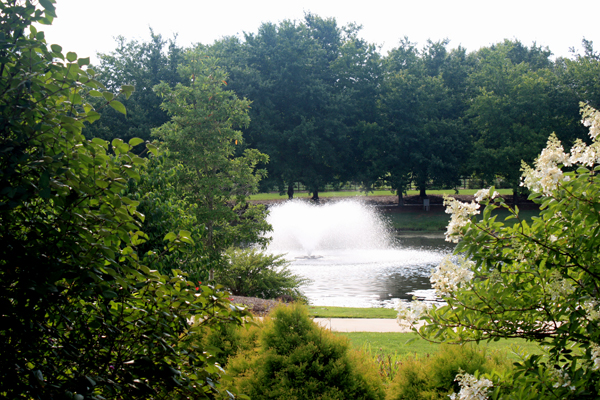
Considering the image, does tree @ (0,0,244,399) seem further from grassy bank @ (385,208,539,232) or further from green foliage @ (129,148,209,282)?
grassy bank @ (385,208,539,232)

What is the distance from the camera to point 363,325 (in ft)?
29.7

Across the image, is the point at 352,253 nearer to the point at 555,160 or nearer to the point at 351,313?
the point at 351,313

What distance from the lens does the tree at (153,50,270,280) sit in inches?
521

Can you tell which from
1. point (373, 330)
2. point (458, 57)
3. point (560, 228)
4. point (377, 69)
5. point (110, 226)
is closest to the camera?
point (110, 226)

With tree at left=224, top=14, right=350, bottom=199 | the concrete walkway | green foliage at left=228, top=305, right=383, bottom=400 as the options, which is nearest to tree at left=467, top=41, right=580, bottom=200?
tree at left=224, top=14, right=350, bottom=199

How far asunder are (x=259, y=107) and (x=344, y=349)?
3646 cm

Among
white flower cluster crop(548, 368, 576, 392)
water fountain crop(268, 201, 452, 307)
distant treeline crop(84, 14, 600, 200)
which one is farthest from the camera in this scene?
distant treeline crop(84, 14, 600, 200)

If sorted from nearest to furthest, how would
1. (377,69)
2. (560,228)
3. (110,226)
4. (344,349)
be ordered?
(110,226)
(560,228)
(344,349)
(377,69)

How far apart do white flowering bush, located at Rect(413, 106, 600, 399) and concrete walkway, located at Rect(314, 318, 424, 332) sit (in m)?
5.58

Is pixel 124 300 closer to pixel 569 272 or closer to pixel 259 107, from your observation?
pixel 569 272

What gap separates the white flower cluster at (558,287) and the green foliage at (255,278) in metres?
10.2

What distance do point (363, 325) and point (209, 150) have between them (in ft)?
23.3

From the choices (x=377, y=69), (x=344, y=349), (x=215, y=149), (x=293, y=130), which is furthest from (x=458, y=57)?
(x=344, y=349)

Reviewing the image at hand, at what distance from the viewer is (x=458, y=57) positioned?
46000 millimetres
